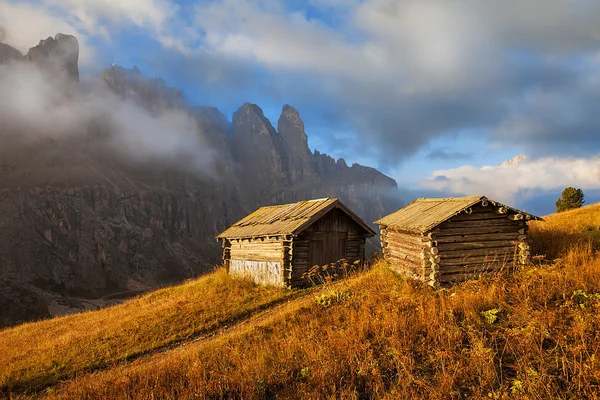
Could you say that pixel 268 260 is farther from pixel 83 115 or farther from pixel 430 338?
pixel 83 115

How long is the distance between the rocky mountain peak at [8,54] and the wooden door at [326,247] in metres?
226

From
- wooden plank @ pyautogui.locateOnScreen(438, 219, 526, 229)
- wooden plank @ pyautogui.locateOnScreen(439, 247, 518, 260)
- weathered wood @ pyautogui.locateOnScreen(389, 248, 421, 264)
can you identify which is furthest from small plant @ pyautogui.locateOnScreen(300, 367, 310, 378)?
wooden plank @ pyautogui.locateOnScreen(438, 219, 526, 229)

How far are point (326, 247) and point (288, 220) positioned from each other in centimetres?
280

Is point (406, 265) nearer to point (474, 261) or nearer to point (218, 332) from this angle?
point (474, 261)

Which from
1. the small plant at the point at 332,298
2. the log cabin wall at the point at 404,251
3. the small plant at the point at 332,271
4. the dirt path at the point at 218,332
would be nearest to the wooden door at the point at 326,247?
the small plant at the point at 332,271

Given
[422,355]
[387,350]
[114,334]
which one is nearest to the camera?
[422,355]

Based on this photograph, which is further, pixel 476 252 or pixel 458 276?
pixel 476 252

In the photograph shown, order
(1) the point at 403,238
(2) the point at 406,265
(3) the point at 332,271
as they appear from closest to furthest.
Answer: (2) the point at 406,265
(1) the point at 403,238
(3) the point at 332,271

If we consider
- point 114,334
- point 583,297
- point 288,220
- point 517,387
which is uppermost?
point 288,220

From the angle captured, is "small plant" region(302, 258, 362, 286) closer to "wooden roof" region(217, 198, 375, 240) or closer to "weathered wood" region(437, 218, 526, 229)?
"wooden roof" region(217, 198, 375, 240)

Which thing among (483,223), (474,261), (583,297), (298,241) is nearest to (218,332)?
(298,241)

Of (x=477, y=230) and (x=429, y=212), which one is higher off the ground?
(x=429, y=212)

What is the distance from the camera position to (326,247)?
2253 cm

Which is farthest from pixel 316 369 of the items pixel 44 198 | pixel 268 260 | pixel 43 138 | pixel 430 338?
pixel 43 138
